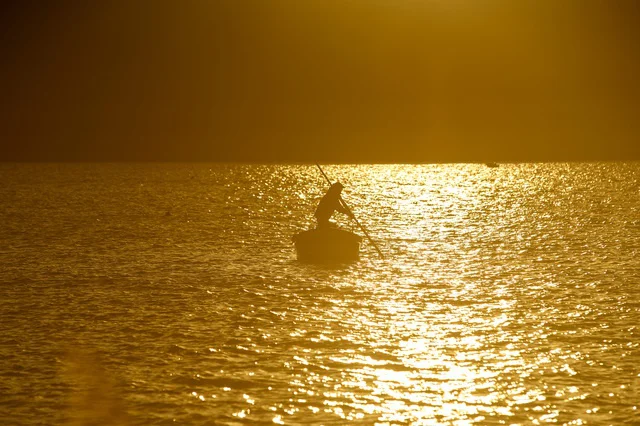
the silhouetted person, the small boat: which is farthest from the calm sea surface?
the silhouetted person

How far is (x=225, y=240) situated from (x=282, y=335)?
1015 inches

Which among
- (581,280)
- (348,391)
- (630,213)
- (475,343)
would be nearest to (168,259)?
(581,280)

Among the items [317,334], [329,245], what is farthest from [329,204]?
[317,334]

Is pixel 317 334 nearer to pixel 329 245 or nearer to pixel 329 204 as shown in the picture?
pixel 329 245

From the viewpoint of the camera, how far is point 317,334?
2033cm

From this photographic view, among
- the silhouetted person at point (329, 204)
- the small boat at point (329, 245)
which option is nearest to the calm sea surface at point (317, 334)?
the small boat at point (329, 245)

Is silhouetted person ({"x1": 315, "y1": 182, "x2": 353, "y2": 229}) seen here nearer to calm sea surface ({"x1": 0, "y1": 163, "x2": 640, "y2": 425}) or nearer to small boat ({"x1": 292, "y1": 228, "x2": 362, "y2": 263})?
small boat ({"x1": 292, "y1": 228, "x2": 362, "y2": 263})

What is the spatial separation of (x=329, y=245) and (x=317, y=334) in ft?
41.0

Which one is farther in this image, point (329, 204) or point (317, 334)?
point (329, 204)

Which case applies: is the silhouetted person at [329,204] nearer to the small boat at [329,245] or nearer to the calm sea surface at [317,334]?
the small boat at [329,245]

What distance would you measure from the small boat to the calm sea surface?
1.50 ft

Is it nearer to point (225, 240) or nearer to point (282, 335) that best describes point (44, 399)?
point (282, 335)

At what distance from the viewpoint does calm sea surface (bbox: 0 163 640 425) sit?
14656 mm

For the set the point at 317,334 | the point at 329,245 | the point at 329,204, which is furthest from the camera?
the point at 329,204
